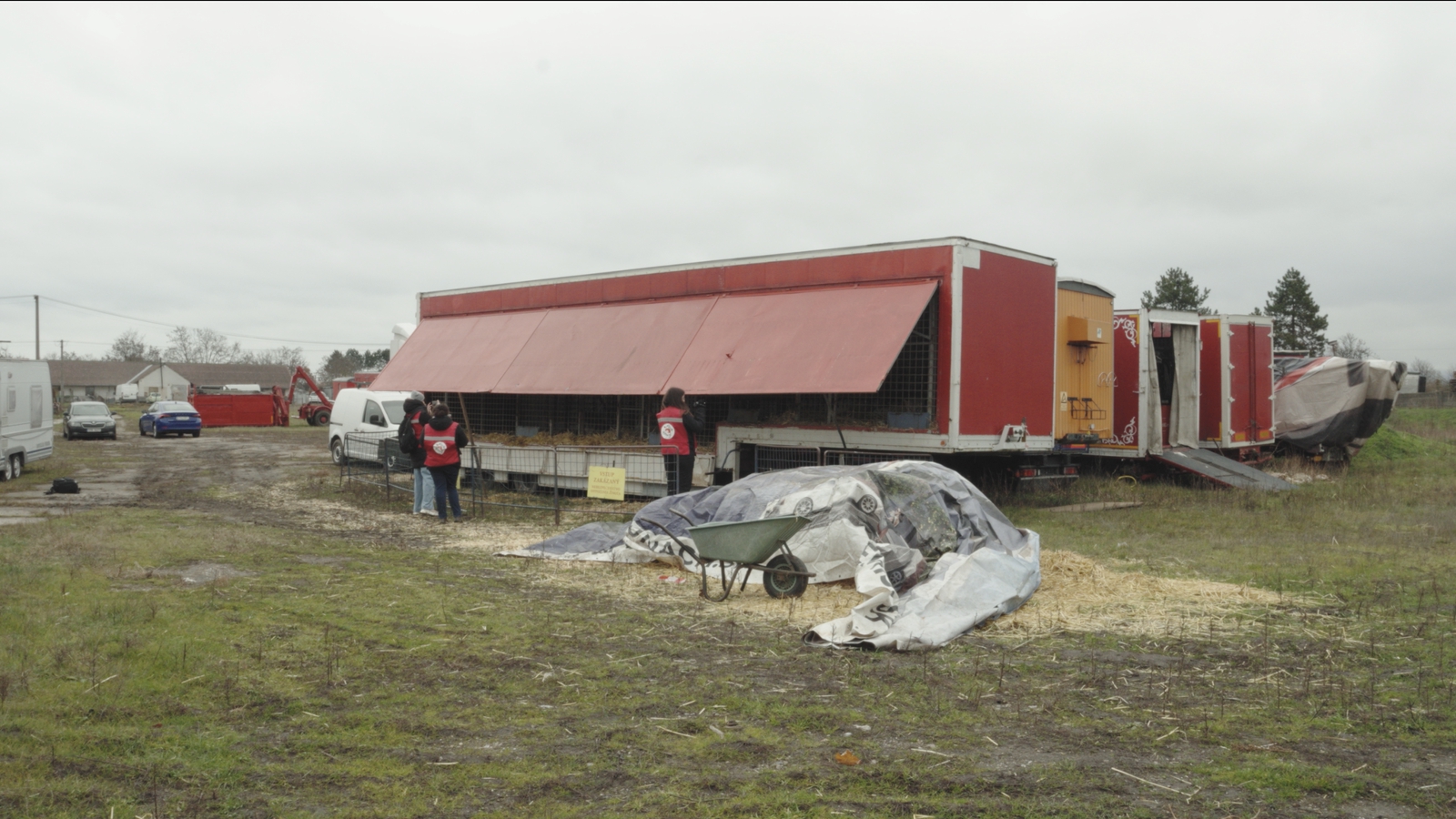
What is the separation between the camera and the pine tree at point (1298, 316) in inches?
2450

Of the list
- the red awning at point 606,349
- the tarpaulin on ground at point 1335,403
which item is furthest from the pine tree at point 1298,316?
the red awning at point 606,349

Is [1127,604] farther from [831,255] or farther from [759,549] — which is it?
[831,255]

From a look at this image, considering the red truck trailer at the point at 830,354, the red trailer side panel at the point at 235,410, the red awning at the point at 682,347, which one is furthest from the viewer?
the red trailer side panel at the point at 235,410

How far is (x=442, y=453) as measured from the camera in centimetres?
1399

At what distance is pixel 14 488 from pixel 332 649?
50.3 ft

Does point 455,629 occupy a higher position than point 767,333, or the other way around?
point 767,333

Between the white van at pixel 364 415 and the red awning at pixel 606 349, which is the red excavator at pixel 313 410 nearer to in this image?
the white van at pixel 364 415

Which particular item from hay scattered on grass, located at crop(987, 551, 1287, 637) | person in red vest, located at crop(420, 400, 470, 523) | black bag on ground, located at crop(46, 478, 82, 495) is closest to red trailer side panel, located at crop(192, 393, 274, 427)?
black bag on ground, located at crop(46, 478, 82, 495)

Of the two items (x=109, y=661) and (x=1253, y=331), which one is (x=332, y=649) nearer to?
(x=109, y=661)

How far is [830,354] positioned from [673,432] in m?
2.19

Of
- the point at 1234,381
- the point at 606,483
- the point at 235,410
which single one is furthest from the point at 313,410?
the point at 1234,381

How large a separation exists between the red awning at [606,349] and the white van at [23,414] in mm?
9799

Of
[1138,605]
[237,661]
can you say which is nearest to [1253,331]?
[1138,605]

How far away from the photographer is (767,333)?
1413 cm
